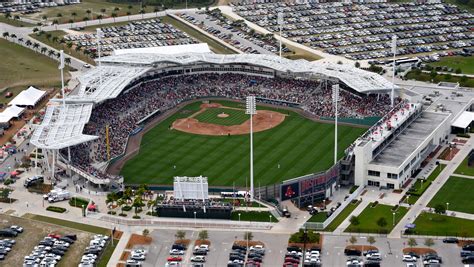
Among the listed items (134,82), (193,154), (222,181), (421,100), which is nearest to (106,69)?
(134,82)

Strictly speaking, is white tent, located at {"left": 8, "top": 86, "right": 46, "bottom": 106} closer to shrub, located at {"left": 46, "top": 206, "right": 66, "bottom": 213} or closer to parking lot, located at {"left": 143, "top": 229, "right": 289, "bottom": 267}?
shrub, located at {"left": 46, "top": 206, "right": 66, "bottom": 213}

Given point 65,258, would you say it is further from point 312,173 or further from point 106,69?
point 106,69

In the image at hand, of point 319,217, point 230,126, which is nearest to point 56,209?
point 319,217

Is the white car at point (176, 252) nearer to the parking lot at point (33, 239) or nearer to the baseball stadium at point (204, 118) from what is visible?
the parking lot at point (33, 239)

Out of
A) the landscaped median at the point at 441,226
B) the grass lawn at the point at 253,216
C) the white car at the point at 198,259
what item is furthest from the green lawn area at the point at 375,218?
the white car at the point at 198,259

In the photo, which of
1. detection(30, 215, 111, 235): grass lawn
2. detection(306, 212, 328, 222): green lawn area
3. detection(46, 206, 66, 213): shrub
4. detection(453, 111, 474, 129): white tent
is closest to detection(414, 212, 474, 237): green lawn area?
detection(306, 212, 328, 222): green lawn area

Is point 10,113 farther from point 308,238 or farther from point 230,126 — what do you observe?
point 308,238
